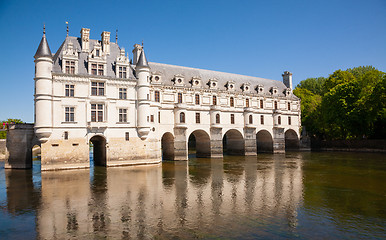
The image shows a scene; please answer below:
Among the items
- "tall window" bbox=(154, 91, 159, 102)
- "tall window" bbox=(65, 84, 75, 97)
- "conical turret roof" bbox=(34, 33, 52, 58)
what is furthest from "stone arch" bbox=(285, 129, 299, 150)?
"conical turret roof" bbox=(34, 33, 52, 58)

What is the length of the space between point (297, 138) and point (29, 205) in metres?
48.2

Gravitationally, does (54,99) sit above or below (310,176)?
above

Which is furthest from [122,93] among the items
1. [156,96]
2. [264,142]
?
[264,142]

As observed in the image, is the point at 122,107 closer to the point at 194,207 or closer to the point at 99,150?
the point at 99,150

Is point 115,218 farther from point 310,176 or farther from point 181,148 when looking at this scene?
point 181,148

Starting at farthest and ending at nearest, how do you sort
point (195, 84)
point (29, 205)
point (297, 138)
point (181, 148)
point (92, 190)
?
point (297, 138) → point (195, 84) → point (181, 148) → point (92, 190) → point (29, 205)

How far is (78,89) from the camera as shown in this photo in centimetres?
2952

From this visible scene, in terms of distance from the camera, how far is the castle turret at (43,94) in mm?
27375

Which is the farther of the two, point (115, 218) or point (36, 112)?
point (36, 112)

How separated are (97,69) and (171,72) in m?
12.4

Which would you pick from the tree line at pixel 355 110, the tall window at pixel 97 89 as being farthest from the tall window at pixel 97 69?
the tree line at pixel 355 110

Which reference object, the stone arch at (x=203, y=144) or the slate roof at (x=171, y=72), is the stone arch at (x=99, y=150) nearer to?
the slate roof at (x=171, y=72)

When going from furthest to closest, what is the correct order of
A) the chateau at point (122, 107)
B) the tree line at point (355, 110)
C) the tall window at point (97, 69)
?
1. the tree line at point (355, 110)
2. the tall window at point (97, 69)
3. the chateau at point (122, 107)

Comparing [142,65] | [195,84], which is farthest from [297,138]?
[142,65]
